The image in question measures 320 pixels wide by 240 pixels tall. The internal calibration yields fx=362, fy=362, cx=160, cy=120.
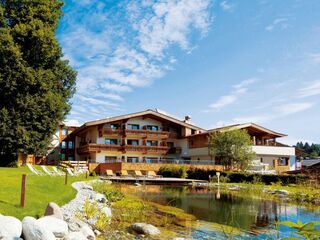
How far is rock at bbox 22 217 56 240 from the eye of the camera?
20.6ft

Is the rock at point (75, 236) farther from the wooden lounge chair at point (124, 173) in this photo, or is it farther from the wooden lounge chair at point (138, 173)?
the wooden lounge chair at point (124, 173)

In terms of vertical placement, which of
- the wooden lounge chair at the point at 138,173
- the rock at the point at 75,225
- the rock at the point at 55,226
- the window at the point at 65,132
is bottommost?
the rock at the point at 75,225

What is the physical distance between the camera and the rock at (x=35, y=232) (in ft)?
20.6

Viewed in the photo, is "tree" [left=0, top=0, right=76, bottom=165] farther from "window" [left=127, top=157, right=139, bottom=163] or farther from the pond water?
"window" [left=127, top=157, right=139, bottom=163]

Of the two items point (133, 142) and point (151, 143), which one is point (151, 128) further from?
point (133, 142)

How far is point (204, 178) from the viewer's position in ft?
105

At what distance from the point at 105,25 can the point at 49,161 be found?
32.9 m

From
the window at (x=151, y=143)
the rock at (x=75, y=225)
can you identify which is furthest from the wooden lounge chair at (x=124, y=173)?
the rock at (x=75, y=225)

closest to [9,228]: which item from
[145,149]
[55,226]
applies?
[55,226]

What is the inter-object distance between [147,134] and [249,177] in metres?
17.4

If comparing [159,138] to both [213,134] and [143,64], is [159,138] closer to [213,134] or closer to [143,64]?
[213,134]

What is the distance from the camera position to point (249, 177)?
90.4 ft

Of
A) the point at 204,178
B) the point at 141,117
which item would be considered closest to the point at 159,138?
the point at 141,117

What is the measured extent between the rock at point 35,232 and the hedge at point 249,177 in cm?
2027
